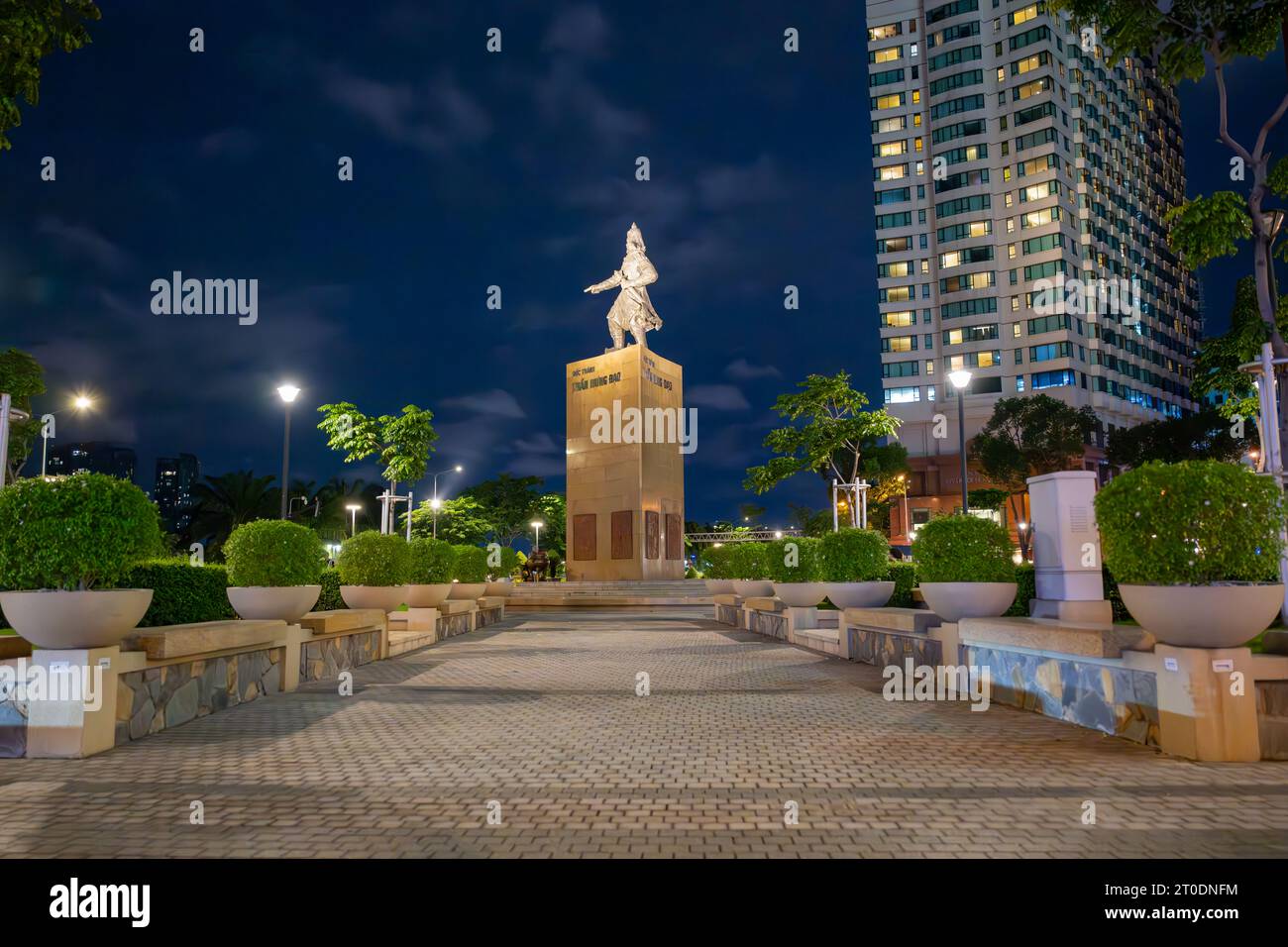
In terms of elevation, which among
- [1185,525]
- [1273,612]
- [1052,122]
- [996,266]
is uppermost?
[1052,122]

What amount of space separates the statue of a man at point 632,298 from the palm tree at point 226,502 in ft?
99.6

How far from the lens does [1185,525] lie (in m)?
6.42

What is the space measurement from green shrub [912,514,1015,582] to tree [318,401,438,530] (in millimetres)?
19715

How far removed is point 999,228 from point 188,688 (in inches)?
3569

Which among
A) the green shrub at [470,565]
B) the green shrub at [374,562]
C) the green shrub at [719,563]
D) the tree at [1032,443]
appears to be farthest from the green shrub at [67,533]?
the tree at [1032,443]

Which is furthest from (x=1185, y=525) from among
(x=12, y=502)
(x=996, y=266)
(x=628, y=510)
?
(x=996, y=266)

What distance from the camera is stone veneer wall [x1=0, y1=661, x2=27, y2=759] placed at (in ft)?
22.1

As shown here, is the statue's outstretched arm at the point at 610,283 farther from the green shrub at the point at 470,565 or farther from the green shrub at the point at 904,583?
the green shrub at the point at 904,583

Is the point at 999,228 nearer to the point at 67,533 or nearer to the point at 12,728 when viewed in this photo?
the point at 67,533

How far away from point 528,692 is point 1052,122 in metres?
91.1

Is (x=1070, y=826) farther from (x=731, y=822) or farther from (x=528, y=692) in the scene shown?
(x=528, y=692)

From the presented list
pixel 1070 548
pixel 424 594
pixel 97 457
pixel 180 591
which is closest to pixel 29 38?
pixel 180 591

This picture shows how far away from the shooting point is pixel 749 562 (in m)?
23.4

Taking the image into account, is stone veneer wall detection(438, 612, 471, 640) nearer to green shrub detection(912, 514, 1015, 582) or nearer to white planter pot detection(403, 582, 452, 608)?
white planter pot detection(403, 582, 452, 608)
